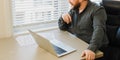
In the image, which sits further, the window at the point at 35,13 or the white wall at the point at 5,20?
the window at the point at 35,13

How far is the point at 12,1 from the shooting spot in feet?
6.73

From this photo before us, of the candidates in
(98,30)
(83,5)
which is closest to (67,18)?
(83,5)

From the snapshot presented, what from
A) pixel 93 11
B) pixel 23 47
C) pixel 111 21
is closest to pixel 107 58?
pixel 111 21

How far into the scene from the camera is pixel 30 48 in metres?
1.70

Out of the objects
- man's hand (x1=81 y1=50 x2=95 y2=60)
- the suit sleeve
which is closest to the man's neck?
the suit sleeve

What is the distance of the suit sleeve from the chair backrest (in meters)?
0.49

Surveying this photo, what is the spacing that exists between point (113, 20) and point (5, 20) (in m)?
1.27

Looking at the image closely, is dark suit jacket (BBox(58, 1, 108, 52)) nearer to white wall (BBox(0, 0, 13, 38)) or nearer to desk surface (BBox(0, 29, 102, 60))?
desk surface (BBox(0, 29, 102, 60))

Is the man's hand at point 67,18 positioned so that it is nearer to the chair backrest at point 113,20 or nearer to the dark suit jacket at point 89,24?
the dark suit jacket at point 89,24

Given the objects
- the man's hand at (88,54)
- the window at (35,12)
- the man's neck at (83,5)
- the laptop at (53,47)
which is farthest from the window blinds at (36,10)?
the man's hand at (88,54)

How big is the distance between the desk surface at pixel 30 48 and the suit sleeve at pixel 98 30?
81 mm

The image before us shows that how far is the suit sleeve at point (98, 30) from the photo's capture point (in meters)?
1.64

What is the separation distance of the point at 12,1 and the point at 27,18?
29 cm

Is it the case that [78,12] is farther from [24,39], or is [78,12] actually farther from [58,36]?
[24,39]
